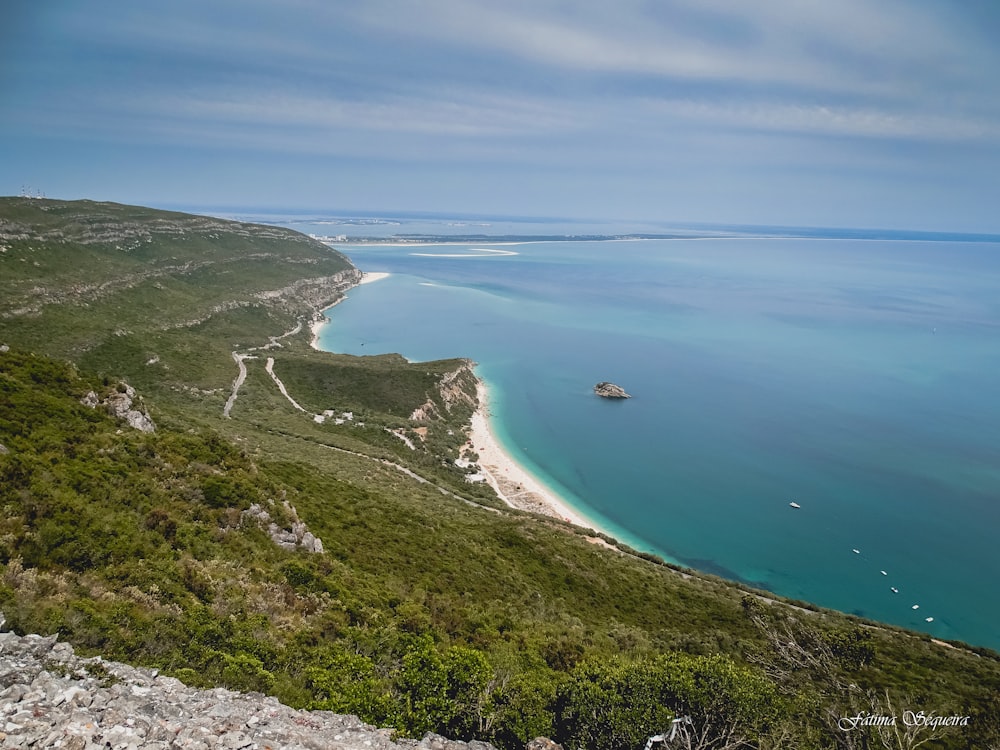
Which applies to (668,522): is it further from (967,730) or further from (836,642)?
(967,730)

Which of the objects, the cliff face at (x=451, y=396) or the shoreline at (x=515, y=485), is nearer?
the shoreline at (x=515, y=485)

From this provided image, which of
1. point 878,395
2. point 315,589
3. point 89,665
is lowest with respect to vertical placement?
point 878,395

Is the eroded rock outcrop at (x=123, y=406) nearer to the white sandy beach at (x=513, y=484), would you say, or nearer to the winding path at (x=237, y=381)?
the winding path at (x=237, y=381)

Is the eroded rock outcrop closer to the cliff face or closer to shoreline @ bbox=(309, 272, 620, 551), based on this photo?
shoreline @ bbox=(309, 272, 620, 551)

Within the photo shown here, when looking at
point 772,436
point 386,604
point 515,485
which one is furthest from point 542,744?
point 772,436

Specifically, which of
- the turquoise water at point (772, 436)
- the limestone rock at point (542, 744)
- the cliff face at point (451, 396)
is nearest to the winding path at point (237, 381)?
the cliff face at point (451, 396)

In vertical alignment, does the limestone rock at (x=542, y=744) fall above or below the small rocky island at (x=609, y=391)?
above

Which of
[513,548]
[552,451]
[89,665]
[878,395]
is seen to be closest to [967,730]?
[513,548]
